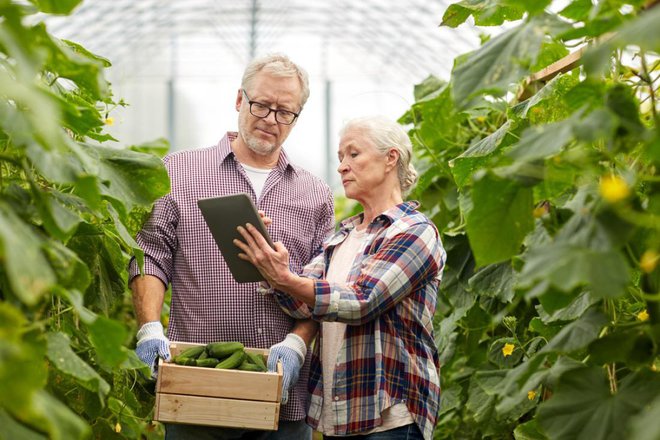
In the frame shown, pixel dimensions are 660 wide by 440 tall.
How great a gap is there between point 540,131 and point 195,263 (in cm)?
173

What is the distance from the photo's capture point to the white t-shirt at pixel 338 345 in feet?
9.16

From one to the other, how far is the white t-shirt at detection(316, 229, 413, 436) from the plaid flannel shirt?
1.0 inches

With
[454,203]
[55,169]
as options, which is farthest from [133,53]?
[55,169]

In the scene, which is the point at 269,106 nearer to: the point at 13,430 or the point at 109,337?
the point at 109,337

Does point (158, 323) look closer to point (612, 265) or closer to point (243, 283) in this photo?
point (243, 283)

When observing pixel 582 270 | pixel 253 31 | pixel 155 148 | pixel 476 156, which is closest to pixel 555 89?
pixel 476 156

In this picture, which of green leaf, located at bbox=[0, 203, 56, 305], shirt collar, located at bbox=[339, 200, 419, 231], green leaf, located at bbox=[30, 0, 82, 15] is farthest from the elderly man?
green leaf, located at bbox=[0, 203, 56, 305]

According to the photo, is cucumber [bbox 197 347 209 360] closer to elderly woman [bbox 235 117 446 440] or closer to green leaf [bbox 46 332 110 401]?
elderly woman [bbox 235 117 446 440]

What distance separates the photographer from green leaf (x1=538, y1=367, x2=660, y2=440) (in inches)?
64.7

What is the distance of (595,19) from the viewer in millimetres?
1620

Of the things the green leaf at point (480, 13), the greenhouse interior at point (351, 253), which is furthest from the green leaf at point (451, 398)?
the green leaf at point (480, 13)

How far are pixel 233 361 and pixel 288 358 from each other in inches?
8.1

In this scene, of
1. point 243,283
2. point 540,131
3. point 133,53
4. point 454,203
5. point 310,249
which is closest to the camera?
point 540,131

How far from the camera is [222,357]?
2809mm
